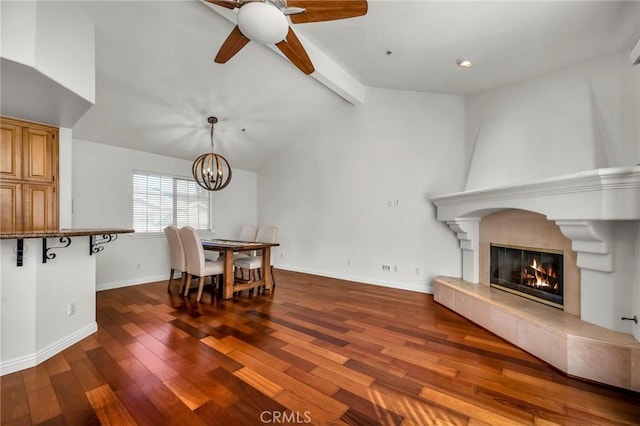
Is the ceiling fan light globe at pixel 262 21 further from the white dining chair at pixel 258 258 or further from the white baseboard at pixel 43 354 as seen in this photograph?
the white dining chair at pixel 258 258

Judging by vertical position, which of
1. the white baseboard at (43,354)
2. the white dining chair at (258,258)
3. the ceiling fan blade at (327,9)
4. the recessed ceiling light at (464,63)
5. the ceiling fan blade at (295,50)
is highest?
the recessed ceiling light at (464,63)

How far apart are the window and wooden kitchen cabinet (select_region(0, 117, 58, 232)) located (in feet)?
6.83

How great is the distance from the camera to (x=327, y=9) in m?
2.06

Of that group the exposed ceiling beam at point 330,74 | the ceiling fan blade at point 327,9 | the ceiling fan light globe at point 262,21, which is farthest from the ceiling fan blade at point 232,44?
the exposed ceiling beam at point 330,74

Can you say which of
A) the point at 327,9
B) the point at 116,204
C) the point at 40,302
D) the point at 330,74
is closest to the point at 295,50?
the point at 327,9

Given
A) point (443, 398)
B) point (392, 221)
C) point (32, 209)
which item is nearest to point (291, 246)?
point (392, 221)

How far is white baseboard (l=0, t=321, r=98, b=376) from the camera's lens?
6.94ft

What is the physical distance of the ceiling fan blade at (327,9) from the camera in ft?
6.53

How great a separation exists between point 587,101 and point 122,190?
6.50 meters

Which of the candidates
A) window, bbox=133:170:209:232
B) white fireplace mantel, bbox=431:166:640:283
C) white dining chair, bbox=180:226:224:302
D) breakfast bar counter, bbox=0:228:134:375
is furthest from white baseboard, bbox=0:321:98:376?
white fireplace mantel, bbox=431:166:640:283

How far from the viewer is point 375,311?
3.49m

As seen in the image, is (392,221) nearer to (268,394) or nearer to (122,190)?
(268,394)

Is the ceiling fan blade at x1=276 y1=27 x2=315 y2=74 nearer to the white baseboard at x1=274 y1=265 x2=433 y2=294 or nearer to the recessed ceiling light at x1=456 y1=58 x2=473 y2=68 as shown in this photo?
the recessed ceiling light at x1=456 y1=58 x2=473 y2=68

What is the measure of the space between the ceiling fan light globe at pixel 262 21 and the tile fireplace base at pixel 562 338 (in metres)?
3.14
